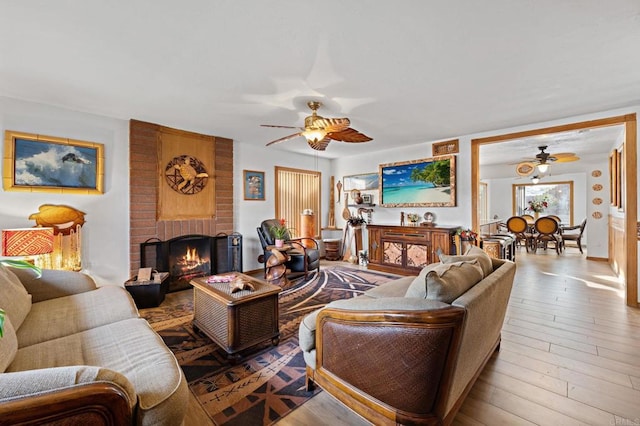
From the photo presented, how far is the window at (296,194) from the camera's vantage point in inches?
222

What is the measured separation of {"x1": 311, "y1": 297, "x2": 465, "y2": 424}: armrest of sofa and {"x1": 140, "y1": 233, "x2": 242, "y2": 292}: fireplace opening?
10.9 feet

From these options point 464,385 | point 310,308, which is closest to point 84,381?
point 464,385

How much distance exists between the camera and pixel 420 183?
16.8 feet

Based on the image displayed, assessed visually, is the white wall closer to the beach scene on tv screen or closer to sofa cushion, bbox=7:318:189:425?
sofa cushion, bbox=7:318:189:425

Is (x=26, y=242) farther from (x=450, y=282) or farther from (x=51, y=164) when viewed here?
(x=450, y=282)

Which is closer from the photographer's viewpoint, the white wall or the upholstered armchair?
the white wall

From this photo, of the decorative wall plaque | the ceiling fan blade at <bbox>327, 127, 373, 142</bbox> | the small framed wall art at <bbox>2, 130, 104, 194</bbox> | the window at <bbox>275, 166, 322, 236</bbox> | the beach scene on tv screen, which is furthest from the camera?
the window at <bbox>275, 166, 322, 236</bbox>

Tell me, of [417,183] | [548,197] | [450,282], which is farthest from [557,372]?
[548,197]

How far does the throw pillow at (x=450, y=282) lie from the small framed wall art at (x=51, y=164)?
4.05 meters

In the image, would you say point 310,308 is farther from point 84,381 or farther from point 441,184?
point 441,184

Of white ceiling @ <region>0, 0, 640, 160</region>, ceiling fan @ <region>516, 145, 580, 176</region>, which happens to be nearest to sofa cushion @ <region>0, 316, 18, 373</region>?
white ceiling @ <region>0, 0, 640, 160</region>

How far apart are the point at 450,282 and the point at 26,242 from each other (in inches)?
143

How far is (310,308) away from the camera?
3238 mm

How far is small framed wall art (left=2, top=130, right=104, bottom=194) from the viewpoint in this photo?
3.01 metres
